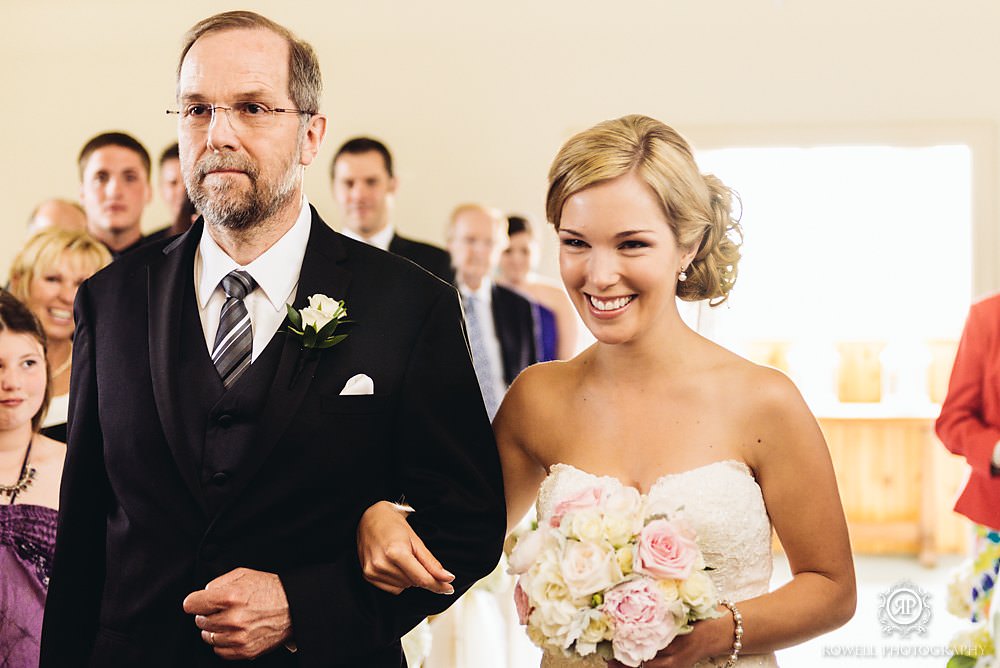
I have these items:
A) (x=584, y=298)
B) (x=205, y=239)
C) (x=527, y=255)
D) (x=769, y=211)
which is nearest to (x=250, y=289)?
(x=205, y=239)

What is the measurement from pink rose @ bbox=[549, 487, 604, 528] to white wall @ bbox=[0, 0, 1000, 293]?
641cm

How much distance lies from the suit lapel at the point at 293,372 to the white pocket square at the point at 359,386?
0.22ft

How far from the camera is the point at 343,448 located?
194cm

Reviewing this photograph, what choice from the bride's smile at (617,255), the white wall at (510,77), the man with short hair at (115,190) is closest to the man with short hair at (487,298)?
the white wall at (510,77)

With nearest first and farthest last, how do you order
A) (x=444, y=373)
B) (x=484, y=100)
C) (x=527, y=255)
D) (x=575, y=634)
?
(x=575, y=634) < (x=444, y=373) < (x=527, y=255) < (x=484, y=100)

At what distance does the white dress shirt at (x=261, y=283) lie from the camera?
2.02 m

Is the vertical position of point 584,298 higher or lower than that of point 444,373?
higher

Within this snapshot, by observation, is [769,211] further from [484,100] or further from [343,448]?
[343,448]

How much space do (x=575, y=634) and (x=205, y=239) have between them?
1.00m

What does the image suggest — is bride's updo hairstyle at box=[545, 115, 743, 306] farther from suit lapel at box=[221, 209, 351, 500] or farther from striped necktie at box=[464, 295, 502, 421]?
striped necktie at box=[464, 295, 502, 421]

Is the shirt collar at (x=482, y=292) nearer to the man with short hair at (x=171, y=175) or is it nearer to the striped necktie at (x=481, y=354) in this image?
the striped necktie at (x=481, y=354)

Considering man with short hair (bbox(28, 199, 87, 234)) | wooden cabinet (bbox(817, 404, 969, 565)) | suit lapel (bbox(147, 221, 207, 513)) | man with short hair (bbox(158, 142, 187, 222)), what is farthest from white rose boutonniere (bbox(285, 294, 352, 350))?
wooden cabinet (bbox(817, 404, 969, 565))

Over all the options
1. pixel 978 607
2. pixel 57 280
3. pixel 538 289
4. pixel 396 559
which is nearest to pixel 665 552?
pixel 396 559

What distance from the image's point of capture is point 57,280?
138 inches
